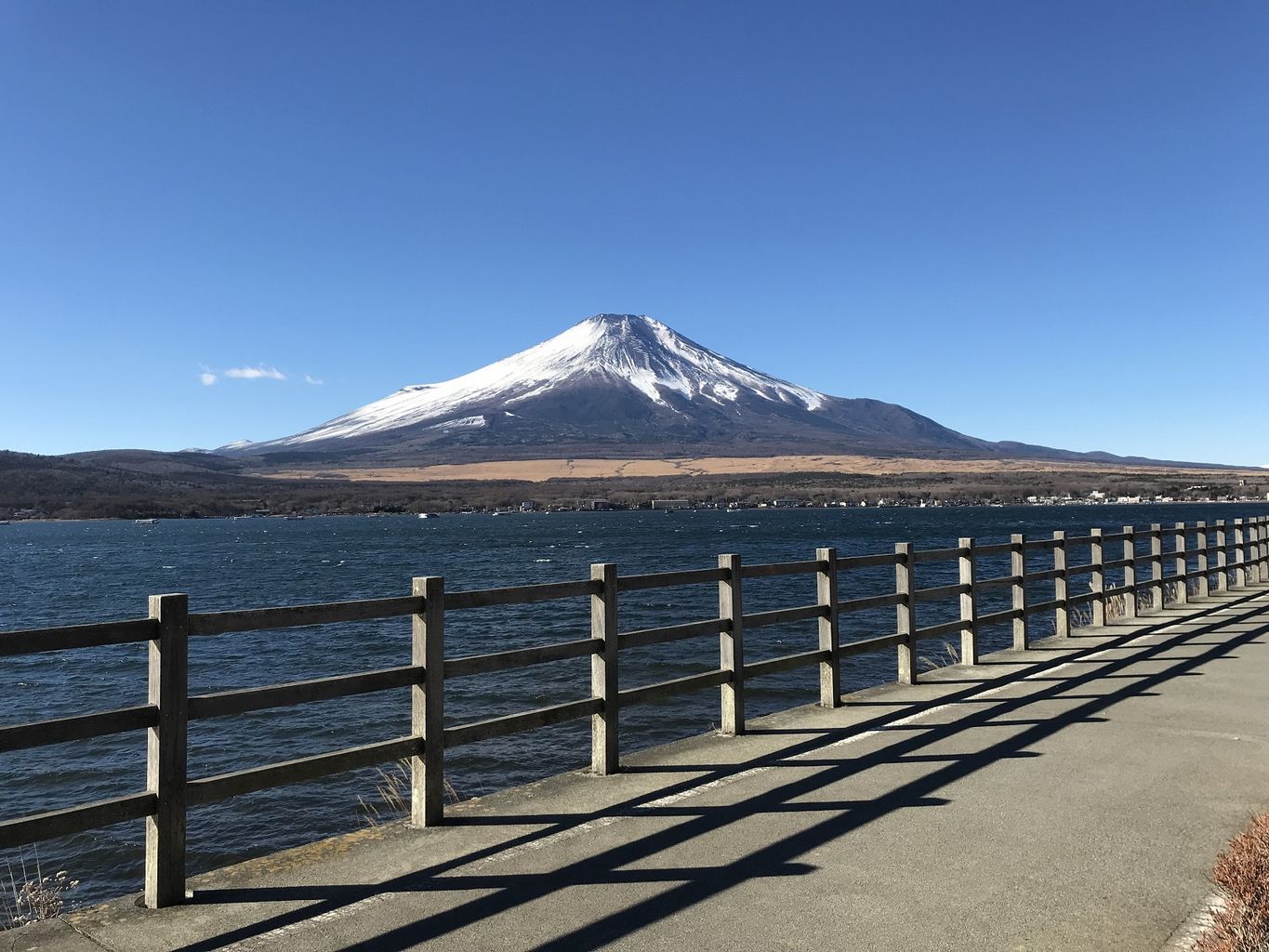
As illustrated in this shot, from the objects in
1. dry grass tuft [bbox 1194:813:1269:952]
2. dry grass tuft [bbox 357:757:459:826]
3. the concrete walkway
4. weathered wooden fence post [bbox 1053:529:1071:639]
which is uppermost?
weathered wooden fence post [bbox 1053:529:1071:639]

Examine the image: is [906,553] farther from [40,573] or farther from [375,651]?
[40,573]

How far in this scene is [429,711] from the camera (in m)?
6.37

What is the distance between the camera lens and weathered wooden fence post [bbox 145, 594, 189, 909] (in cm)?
512

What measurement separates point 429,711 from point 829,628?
14.8ft

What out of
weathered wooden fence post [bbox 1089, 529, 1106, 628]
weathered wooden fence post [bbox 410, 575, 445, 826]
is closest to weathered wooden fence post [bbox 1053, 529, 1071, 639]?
weathered wooden fence post [bbox 1089, 529, 1106, 628]

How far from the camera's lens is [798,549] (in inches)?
2977

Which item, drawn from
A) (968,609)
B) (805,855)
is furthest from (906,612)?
(805,855)

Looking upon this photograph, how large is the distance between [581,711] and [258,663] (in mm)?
21994

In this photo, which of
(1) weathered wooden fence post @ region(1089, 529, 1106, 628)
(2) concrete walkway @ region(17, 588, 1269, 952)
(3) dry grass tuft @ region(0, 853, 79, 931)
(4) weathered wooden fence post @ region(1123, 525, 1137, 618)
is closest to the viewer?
(2) concrete walkway @ region(17, 588, 1269, 952)

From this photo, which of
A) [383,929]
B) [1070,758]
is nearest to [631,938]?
→ [383,929]

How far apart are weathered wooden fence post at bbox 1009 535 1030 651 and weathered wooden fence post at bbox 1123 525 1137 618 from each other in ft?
12.1

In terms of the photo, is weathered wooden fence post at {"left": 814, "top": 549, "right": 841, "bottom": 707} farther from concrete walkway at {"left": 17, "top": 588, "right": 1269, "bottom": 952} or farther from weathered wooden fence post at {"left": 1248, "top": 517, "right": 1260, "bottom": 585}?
weathered wooden fence post at {"left": 1248, "top": 517, "right": 1260, "bottom": 585}

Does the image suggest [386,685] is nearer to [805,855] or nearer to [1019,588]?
[805,855]

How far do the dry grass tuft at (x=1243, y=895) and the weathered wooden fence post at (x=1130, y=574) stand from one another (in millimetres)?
10874
